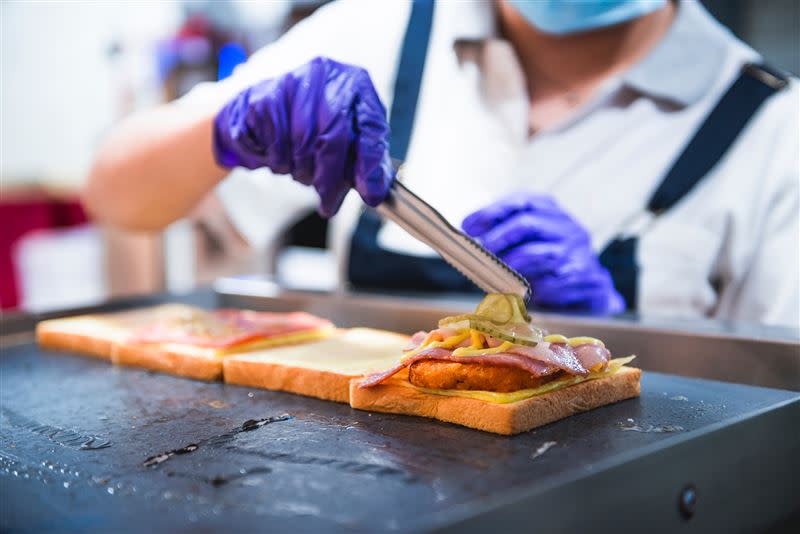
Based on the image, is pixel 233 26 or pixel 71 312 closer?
pixel 71 312

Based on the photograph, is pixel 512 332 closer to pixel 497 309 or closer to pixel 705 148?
pixel 497 309

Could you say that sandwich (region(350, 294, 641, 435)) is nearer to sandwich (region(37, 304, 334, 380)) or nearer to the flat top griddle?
the flat top griddle

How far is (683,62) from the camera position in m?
2.11

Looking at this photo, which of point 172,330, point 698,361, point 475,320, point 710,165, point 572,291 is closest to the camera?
point 475,320

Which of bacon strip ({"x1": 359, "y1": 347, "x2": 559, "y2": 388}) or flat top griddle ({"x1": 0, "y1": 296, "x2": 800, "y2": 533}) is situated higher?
bacon strip ({"x1": 359, "y1": 347, "x2": 559, "y2": 388})

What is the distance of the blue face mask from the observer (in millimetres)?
1883

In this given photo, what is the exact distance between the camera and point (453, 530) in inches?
28.3

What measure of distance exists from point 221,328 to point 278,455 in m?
0.70

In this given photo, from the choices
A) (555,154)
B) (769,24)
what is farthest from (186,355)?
(769,24)

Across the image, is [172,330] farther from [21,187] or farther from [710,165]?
[21,187]

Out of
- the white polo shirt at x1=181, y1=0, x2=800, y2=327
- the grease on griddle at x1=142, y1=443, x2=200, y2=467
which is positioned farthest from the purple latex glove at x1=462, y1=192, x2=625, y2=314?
the grease on griddle at x1=142, y1=443, x2=200, y2=467

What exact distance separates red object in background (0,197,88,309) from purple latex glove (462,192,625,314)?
342cm

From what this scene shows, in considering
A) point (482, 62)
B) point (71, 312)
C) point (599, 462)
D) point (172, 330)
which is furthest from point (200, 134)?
point (599, 462)

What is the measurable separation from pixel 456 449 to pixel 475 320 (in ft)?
0.90
